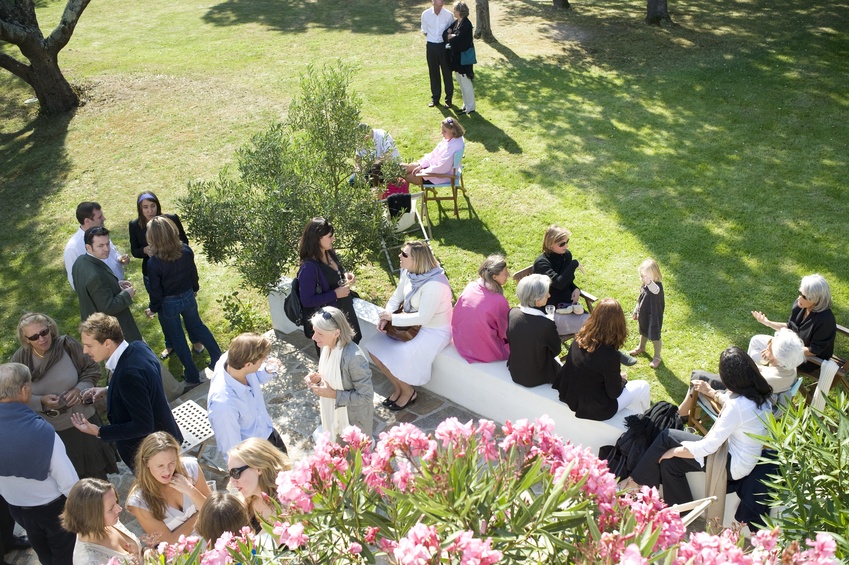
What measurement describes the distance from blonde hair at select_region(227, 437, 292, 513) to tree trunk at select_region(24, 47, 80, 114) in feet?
41.8

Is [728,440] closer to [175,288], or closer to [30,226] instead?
[175,288]

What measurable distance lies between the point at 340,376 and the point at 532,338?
1.53 metres

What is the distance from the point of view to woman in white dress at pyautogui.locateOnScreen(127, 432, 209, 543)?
4.67 metres

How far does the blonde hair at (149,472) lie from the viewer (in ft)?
15.3

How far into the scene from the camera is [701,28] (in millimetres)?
16594

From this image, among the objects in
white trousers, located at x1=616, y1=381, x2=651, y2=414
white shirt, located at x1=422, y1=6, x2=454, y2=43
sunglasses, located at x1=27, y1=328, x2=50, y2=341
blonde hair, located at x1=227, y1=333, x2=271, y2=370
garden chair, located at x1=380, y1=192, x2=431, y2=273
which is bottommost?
garden chair, located at x1=380, y1=192, x2=431, y2=273

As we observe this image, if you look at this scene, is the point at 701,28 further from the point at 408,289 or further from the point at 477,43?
the point at 408,289

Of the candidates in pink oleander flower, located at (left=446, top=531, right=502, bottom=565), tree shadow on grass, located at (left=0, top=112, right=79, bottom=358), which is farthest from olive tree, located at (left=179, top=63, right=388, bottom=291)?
pink oleander flower, located at (left=446, top=531, right=502, bottom=565)

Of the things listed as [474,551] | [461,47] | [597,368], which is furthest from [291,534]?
[461,47]

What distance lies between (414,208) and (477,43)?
7931mm

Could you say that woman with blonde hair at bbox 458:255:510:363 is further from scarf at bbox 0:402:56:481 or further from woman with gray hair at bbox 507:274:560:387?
scarf at bbox 0:402:56:481

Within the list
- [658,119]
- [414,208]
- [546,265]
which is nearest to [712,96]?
[658,119]

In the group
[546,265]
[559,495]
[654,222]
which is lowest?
[654,222]

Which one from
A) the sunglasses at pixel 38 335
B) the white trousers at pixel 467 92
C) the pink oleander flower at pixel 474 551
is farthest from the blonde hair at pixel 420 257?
the white trousers at pixel 467 92
